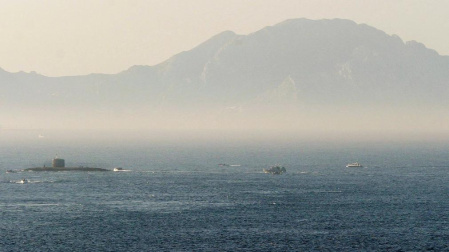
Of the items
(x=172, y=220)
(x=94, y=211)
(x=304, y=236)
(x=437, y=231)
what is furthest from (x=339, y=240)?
(x=94, y=211)

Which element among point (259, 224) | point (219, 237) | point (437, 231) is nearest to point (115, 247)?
point (219, 237)

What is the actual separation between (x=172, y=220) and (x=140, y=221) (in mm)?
6758

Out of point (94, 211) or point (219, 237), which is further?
point (94, 211)

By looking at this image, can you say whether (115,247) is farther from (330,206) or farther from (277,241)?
(330,206)

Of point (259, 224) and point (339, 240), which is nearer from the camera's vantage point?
point (339, 240)

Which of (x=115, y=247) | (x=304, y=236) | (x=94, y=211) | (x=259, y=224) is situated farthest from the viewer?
(x=94, y=211)

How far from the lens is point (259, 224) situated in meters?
173

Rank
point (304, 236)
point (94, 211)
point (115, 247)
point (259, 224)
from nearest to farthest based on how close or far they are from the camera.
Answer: point (115, 247)
point (304, 236)
point (259, 224)
point (94, 211)

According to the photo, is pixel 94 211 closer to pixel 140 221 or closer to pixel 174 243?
pixel 140 221

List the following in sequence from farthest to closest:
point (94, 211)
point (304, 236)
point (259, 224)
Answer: point (94, 211) < point (259, 224) < point (304, 236)

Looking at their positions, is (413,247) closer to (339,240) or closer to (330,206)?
(339,240)

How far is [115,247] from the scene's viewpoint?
489 ft

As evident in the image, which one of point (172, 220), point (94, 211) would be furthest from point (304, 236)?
point (94, 211)

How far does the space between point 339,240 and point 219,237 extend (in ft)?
73.1
